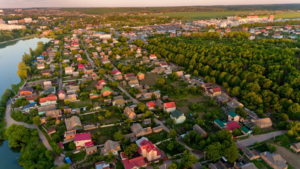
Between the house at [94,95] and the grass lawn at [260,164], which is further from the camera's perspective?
the house at [94,95]

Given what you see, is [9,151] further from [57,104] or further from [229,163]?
[229,163]

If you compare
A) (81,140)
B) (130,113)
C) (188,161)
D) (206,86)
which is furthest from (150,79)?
(188,161)

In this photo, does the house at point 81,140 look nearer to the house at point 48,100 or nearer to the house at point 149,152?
the house at point 149,152

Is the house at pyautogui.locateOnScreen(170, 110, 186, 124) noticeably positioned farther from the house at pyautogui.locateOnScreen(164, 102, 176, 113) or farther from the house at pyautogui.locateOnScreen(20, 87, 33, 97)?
the house at pyautogui.locateOnScreen(20, 87, 33, 97)

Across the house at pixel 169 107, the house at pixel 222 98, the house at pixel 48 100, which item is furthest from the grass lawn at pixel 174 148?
the house at pixel 48 100

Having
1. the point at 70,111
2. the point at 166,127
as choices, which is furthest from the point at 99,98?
the point at 166,127

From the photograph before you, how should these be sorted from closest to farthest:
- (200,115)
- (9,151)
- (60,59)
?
(9,151) → (200,115) → (60,59)

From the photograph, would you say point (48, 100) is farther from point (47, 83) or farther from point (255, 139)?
point (255, 139)
